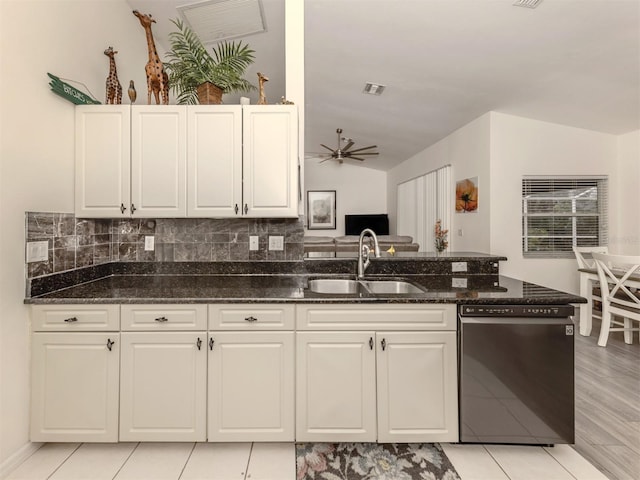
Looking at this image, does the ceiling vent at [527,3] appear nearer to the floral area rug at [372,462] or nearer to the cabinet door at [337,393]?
the cabinet door at [337,393]

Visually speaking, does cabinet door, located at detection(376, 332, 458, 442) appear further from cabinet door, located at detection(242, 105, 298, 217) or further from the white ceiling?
the white ceiling

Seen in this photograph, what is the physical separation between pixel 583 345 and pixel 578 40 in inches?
113

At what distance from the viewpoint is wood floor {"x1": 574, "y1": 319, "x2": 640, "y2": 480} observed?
6.24ft

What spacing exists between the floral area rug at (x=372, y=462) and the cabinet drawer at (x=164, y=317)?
88cm

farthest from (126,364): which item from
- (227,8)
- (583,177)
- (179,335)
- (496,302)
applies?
(583,177)

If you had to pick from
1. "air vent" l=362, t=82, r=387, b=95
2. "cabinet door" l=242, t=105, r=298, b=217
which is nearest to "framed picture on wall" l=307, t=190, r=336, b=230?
"air vent" l=362, t=82, r=387, b=95

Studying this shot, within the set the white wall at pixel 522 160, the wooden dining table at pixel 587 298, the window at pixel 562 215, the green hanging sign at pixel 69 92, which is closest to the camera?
the green hanging sign at pixel 69 92

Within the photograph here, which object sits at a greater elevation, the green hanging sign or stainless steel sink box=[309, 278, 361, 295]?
the green hanging sign

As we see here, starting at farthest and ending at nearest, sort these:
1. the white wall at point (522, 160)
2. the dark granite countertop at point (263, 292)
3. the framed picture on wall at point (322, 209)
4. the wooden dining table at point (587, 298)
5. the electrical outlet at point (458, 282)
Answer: the framed picture on wall at point (322, 209), the white wall at point (522, 160), the wooden dining table at point (587, 298), the electrical outlet at point (458, 282), the dark granite countertop at point (263, 292)

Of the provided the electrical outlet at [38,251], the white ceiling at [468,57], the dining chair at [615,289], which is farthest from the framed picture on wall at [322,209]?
the electrical outlet at [38,251]

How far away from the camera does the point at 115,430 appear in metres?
1.88

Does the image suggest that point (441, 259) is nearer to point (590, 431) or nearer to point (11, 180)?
point (590, 431)

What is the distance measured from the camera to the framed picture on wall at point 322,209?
9.67m

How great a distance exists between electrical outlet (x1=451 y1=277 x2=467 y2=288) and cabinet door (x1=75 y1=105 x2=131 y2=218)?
2161 mm
